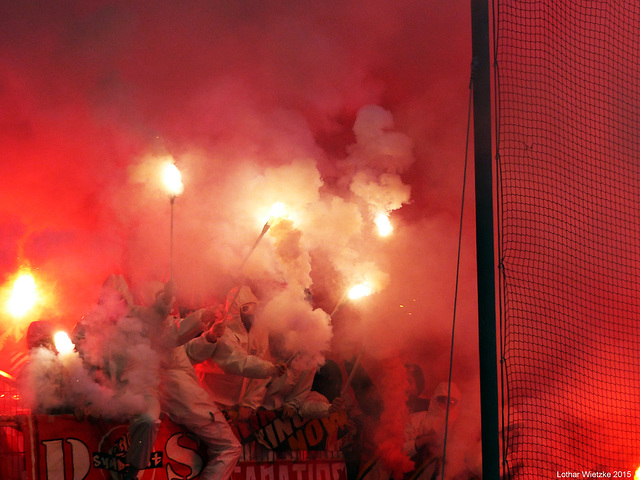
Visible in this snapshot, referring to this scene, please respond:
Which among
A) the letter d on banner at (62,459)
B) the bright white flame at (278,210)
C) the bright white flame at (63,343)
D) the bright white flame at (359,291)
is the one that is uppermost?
the bright white flame at (278,210)

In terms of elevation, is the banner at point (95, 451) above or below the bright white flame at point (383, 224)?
below

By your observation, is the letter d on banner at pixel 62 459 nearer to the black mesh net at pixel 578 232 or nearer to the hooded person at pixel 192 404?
the hooded person at pixel 192 404

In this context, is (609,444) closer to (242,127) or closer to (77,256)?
(242,127)

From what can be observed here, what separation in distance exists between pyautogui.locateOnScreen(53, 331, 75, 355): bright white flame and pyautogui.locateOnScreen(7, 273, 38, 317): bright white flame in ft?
6.11

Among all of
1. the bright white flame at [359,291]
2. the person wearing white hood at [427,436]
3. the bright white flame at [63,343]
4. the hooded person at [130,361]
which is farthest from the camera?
the bright white flame at [359,291]

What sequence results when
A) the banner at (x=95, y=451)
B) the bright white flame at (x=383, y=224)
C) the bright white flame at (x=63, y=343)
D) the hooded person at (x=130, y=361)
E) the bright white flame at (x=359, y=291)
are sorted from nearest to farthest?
the banner at (x=95, y=451), the hooded person at (x=130, y=361), the bright white flame at (x=63, y=343), the bright white flame at (x=359, y=291), the bright white flame at (x=383, y=224)

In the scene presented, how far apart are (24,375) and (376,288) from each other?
3.60m

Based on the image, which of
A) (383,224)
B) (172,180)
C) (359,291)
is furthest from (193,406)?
(383,224)

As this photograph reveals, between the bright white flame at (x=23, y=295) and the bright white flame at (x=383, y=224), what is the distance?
11.2 ft

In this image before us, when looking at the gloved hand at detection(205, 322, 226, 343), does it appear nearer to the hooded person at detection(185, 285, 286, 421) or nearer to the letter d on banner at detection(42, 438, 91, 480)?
the hooded person at detection(185, 285, 286, 421)

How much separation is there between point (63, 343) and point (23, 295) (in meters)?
2.06

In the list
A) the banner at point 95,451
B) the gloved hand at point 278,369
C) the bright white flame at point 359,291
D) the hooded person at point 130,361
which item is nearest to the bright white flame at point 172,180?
the hooded person at point 130,361

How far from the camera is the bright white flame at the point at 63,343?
5.21 meters

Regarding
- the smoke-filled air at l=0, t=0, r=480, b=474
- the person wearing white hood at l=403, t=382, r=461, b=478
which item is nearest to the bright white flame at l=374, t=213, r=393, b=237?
the smoke-filled air at l=0, t=0, r=480, b=474
